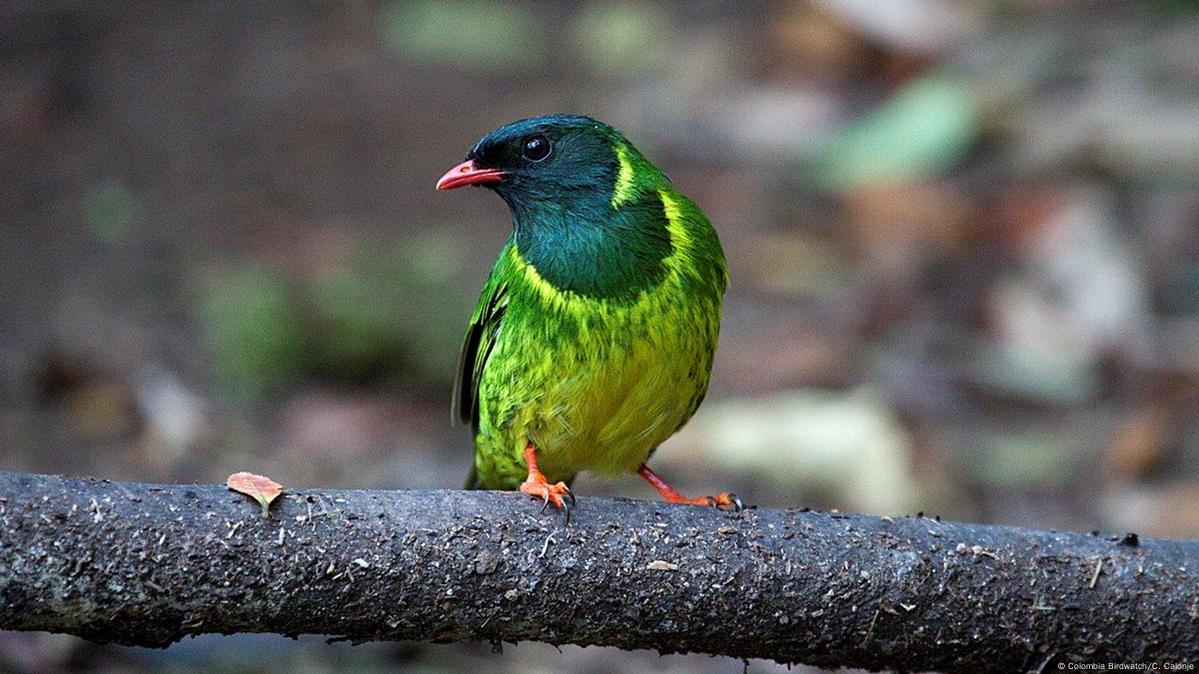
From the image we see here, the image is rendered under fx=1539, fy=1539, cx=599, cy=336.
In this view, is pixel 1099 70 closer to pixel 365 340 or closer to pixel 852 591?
pixel 365 340

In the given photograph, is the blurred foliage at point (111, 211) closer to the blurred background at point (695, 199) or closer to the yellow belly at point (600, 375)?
the blurred background at point (695, 199)

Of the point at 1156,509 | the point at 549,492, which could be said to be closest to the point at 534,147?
the point at 549,492

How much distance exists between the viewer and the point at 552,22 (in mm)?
12336

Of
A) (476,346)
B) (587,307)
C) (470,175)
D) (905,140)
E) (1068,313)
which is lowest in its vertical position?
(587,307)

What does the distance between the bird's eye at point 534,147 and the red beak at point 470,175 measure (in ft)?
0.29

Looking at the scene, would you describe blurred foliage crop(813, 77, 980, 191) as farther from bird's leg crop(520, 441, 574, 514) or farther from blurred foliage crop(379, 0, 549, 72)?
bird's leg crop(520, 441, 574, 514)

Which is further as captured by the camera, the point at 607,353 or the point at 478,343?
the point at 478,343

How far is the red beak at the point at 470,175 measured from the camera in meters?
4.25

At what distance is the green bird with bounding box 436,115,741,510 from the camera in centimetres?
388

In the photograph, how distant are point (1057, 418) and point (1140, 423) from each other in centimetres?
→ 55

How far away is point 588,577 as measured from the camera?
3197 mm

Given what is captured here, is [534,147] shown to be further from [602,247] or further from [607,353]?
[607,353]

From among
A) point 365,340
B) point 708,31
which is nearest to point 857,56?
point 708,31

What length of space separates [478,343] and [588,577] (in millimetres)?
1370
